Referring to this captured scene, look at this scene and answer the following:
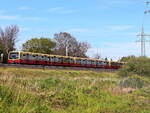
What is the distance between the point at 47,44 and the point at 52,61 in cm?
3131

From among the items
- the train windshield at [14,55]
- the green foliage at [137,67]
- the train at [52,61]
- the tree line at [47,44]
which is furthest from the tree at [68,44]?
the green foliage at [137,67]

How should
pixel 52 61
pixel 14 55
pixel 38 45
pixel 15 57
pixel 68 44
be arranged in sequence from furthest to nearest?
pixel 68 44
pixel 38 45
pixel 52 61
pixel 14 55
pixel 15 57

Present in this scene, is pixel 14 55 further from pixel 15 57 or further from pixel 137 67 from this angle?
pixel 137 67

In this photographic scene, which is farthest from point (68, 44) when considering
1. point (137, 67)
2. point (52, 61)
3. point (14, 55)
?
point (137, 67)

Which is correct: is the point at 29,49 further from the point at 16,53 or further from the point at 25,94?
the point at 25,94

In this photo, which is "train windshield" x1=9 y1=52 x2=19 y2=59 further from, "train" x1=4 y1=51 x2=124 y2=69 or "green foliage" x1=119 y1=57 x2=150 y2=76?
"green foliage" x1=119 y1=57 x2=150 y2=76

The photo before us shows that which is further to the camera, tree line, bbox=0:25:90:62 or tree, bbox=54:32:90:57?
tree, bbox=54:32:90:57

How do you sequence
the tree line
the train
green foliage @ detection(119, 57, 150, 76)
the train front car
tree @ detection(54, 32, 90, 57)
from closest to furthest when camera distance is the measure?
green foliage @ detection(119, 57, 150, 76) → the train front car → the train → the tree line → tree @ detection(54, 32, 90, 57)

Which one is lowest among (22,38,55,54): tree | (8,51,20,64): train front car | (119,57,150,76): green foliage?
(119,57,150,76): green foliage

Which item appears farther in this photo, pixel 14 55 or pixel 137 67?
pixel 14 55

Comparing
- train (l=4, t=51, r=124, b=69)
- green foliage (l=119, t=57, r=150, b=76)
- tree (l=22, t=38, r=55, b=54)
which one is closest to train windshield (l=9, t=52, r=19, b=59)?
train (l=4, t=51, r=124, b=69)

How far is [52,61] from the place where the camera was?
176 ft

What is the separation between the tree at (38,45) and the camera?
8012 cm

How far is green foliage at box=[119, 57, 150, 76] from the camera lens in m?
33.9
